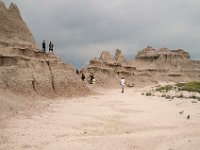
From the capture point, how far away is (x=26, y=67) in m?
25.5

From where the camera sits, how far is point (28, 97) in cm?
2341

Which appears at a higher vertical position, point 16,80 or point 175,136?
point 16,80

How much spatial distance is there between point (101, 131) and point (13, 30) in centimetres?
1691

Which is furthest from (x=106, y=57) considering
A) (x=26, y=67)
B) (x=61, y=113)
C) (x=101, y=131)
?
(x=101, y=131)

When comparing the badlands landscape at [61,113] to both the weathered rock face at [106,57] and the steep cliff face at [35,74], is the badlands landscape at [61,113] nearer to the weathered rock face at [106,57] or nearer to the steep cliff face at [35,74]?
the steep cliff face at [35,74]

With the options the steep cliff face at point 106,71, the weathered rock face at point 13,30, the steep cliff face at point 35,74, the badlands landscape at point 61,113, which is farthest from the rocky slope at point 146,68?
the badlands landscape at point 61,113

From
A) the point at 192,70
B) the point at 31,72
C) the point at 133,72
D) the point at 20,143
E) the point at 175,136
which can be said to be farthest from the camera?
the point at 192,70

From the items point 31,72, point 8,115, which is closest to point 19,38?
A: point 31,72

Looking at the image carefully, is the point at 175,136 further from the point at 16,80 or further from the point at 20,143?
the point at 16,80

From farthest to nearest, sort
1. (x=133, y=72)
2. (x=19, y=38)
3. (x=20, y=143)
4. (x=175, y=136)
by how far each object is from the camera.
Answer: (x=133, y=72) < (x=19, y=38) < (x=175, y=136) < (x=20, y=143)

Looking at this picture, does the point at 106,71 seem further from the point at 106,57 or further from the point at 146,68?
the point at 146,68

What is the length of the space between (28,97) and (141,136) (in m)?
12.8

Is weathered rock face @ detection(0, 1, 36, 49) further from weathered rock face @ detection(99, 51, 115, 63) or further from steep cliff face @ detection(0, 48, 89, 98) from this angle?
weathered rock face @ detection(99, 51, 115, 63)

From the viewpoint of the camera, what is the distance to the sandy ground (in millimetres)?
10773
